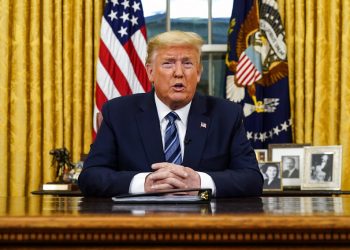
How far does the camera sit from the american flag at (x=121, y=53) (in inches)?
204

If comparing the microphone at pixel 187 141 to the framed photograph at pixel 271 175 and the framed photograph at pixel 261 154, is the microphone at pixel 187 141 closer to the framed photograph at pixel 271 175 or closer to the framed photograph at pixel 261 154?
the framed photograph at pixel 271 175

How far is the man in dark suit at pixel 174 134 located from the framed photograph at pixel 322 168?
1613 mm

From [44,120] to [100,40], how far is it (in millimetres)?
744

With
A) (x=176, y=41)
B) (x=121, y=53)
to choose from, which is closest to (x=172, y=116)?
(x=176, y=41)

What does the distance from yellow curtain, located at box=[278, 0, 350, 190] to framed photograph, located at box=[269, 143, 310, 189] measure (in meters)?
0.35

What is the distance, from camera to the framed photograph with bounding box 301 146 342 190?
4.69m

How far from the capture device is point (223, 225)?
153 centimetres

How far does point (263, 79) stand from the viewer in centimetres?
519

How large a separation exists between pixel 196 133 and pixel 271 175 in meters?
1.72

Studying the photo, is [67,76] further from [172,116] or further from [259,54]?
[172,116]

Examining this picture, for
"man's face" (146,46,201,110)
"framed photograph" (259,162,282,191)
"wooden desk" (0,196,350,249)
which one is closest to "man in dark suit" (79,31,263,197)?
"man's face" (146,46,201,110)

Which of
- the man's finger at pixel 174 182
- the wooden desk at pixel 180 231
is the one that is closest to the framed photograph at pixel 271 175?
the man's finger at pixel 174 182

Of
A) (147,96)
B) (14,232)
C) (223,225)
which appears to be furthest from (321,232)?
(147,96)

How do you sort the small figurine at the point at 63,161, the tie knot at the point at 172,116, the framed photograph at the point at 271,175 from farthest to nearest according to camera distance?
the small figurine at the point at 63,161
the framed photograph at the point at 271,175
the tie knot at the point at 172,116
